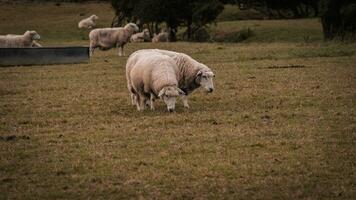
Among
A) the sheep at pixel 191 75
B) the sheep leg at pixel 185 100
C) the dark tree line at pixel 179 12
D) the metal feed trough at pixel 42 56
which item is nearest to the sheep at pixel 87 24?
the dark tree line at pixel 179 12

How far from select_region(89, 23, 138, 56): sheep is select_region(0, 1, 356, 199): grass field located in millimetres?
11673

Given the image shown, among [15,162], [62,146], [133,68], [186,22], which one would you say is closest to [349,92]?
[133,68]

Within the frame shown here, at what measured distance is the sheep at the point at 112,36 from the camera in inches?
1383

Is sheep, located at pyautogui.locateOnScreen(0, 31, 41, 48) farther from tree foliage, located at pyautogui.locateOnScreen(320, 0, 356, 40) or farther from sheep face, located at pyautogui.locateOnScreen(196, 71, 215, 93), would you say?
sheep face, located at pyautogui.locateOnScreen(196, 71, 215, 93)

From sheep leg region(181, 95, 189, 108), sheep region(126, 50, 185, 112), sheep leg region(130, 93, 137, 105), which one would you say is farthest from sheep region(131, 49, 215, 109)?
sheep leg region(130, 93, 137, 105)

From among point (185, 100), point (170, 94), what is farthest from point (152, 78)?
point (185, 100)

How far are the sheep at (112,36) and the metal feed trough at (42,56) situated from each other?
5013mm

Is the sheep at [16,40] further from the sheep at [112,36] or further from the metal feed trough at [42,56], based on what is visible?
the metal feed trough at [42,56]

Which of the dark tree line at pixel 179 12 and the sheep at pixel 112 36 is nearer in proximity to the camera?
the sheep at pixel 112 36

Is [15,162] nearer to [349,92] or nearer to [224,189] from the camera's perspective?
[224,189]

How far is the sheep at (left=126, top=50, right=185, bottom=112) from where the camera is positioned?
15.0m

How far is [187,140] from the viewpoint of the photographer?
39.1 ft

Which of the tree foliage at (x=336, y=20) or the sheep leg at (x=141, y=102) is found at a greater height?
the sheep leg at (x=141, y=102)

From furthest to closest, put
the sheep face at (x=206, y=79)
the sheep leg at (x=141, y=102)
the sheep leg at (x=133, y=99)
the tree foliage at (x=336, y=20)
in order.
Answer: the tree foliage at (x=336, y=20) < the sheep leg at (x=133, y=99) < the sheep face at (x=206, y=79) < the sheep leg at (x=141, y=102)
